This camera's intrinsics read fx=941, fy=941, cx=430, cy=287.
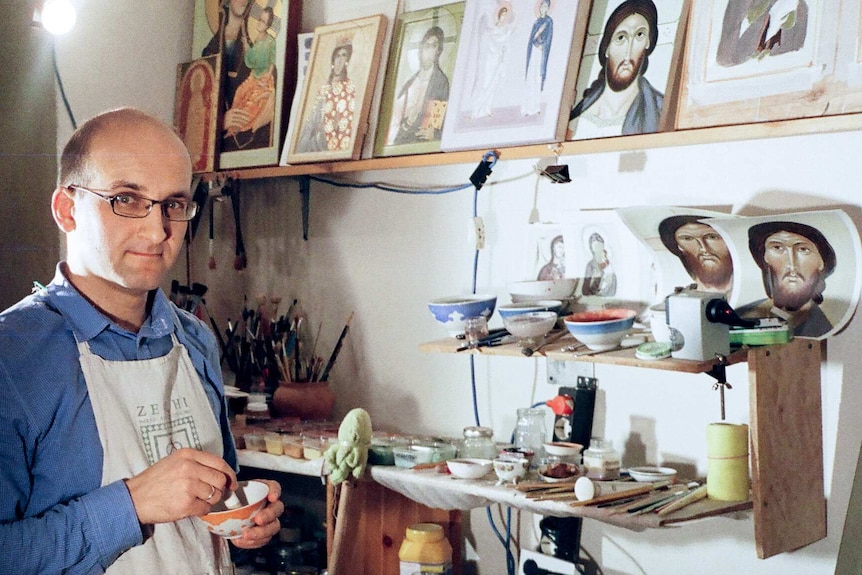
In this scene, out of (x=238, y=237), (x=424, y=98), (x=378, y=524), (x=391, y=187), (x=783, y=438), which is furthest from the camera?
(x=238, y=237)

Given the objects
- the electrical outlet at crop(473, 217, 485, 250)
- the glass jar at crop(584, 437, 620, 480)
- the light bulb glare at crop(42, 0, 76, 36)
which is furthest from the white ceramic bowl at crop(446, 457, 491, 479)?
the light bulb glare at crop(42, 0, 76, 36)

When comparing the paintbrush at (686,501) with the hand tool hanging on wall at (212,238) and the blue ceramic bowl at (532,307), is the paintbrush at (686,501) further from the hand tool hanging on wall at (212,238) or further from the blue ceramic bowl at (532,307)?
the hand tool hanging on wall at (212,238)

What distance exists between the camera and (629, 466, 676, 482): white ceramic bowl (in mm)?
1996

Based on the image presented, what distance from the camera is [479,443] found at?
2.29m

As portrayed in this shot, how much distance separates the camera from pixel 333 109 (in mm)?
2684

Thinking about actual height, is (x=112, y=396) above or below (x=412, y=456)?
above

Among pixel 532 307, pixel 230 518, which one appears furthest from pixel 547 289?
pixel 230 518

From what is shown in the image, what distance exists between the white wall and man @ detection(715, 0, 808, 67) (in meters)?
0.19

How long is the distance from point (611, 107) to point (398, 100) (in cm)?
68

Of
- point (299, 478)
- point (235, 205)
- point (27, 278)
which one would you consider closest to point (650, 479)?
point (299, 478)

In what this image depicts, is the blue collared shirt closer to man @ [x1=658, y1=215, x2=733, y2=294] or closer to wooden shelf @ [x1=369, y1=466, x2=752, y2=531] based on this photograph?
wooden shelf @ [x1=369, y1=466, x2=752, y2=531]

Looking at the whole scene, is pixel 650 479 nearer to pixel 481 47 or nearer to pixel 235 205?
pixel 481 47

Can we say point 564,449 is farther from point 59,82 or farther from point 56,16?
point 59,82

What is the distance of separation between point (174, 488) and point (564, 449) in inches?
40.1
